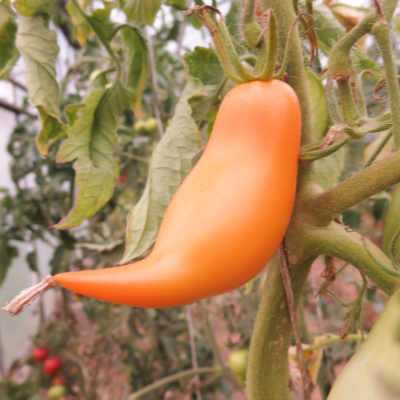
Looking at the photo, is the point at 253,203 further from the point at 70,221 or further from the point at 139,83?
the point at 139,83

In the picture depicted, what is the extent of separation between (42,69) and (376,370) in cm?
44

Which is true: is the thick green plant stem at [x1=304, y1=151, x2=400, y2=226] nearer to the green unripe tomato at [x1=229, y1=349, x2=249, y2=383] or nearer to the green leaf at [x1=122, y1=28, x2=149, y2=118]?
the green leaf at [x1=122, y1=28, x2=149, y2=118]

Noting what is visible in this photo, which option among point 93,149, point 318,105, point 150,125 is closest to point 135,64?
point 93,149

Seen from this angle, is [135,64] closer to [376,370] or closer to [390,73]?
[390,73]

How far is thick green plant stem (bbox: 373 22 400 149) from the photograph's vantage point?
0.28 m

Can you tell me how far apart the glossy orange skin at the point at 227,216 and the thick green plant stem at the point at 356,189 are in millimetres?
38

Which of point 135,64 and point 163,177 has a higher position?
point 135,64

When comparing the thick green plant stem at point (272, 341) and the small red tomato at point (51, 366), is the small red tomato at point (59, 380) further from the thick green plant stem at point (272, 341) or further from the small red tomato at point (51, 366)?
the thick green plant stem at point (272, 341)

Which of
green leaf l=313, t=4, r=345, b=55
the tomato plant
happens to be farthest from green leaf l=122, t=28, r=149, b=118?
green leaf l=313, t=4, r=345, b=55

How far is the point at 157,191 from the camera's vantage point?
0.38 m

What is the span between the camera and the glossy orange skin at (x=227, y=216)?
24 cm

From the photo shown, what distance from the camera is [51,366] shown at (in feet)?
6.52

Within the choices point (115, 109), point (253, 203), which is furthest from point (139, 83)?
point (253, 203)

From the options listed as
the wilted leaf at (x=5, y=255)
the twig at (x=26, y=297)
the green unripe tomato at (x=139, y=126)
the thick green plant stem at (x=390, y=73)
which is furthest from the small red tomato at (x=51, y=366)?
the thick green plant stem at (x=390, y=73)
